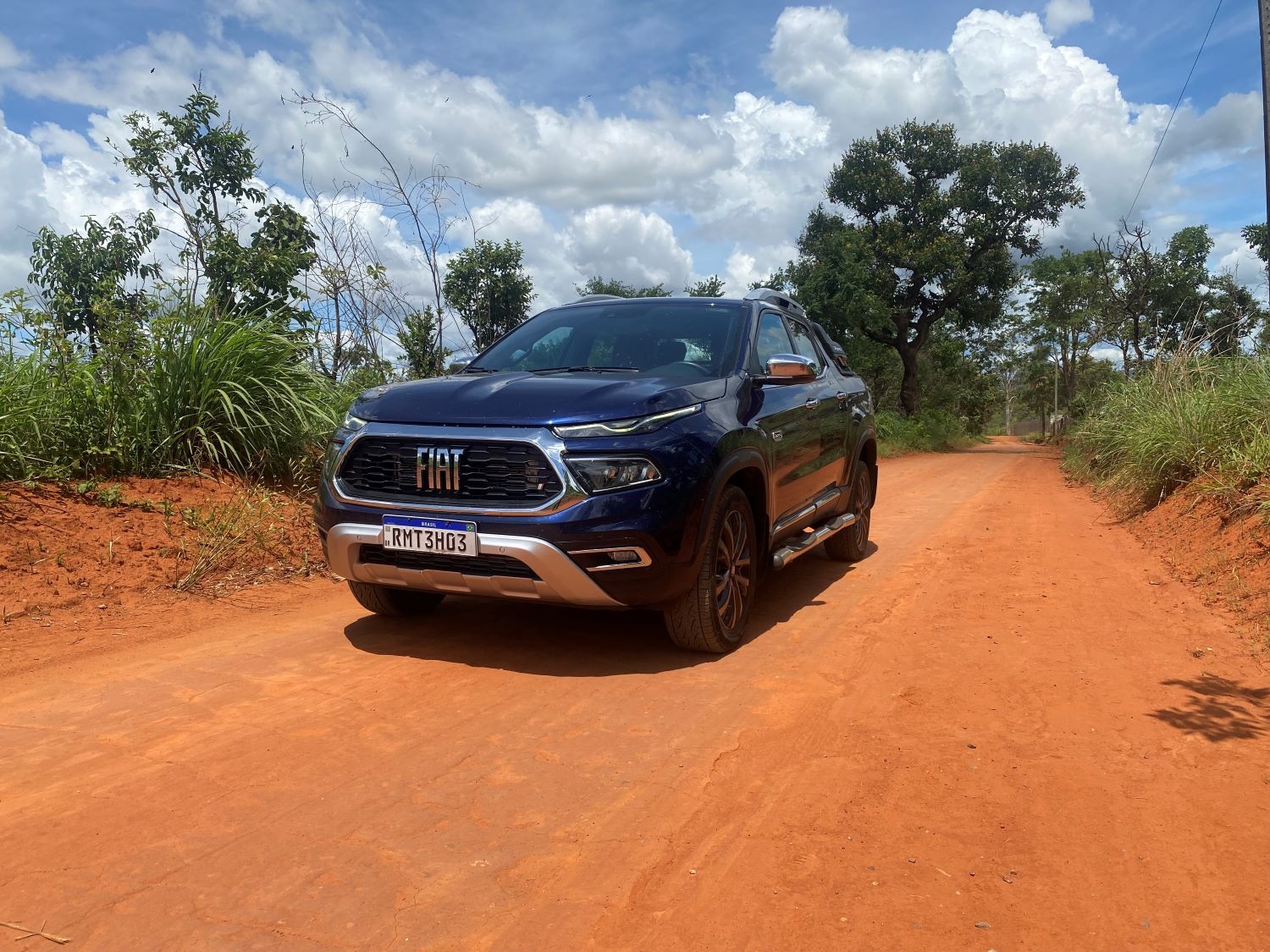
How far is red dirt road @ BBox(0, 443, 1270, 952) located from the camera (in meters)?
2.25

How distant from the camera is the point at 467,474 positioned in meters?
3.97

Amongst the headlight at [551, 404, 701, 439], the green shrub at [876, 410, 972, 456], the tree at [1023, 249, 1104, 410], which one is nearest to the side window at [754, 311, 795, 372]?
the headlight at [551, 404, 701, 439]

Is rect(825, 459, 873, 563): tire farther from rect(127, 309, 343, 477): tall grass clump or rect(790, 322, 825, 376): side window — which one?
rect(127, 309, 343, 477): tall grass clump

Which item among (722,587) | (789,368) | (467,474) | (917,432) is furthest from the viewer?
(917,432)

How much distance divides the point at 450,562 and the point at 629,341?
6.02 feet

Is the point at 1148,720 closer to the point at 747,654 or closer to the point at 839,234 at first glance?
the point at 747,654

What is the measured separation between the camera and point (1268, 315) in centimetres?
1172

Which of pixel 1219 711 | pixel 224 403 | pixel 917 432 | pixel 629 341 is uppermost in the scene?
pixel 629 341

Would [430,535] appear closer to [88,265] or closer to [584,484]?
[584,484]

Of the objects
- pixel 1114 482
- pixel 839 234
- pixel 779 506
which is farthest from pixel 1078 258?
pixel 779 506

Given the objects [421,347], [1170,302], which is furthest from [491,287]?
[1170,302]

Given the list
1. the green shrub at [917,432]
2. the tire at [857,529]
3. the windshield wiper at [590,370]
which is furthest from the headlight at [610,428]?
the green shrub at [917,432]

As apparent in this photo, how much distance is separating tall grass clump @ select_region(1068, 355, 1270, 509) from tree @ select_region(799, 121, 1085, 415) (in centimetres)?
1524

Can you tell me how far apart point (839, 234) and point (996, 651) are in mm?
23892
